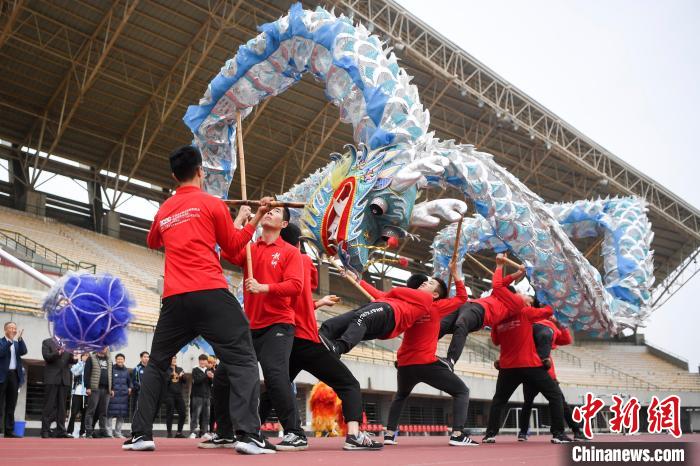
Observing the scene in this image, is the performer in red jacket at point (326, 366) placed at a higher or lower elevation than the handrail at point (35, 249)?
lower

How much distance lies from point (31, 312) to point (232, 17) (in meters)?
10.7


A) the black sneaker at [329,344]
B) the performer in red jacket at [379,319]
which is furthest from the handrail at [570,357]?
the black sneaker at [329,344]

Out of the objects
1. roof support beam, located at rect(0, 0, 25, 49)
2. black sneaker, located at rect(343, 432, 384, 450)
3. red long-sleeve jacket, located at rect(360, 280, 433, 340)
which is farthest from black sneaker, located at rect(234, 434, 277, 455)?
roof support beam, located at rect(0, 0, 25, 49)

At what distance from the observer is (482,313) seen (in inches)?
320

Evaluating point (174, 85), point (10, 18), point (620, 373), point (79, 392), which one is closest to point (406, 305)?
point (79, 392)

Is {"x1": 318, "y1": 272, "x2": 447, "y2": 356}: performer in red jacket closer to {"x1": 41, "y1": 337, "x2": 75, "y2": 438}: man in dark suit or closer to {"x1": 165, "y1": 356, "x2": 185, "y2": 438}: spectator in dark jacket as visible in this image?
{"x1": 41, "y1": 337, "x2": 75, "y2": 438}: man in dark suit

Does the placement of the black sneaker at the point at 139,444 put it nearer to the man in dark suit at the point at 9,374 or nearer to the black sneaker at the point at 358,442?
the black sneaker at the point at 358,442

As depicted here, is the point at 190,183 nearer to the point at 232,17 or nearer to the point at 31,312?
the point at 31,312

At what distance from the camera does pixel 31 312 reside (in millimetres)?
14203

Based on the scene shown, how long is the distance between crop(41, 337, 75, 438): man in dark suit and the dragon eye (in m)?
4.14

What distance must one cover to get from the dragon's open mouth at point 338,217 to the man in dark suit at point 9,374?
12.7 feet

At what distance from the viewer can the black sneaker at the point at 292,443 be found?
5309mm

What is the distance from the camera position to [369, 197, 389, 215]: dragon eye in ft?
30.1

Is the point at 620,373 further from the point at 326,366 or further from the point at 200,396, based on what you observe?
the point at 326,366
